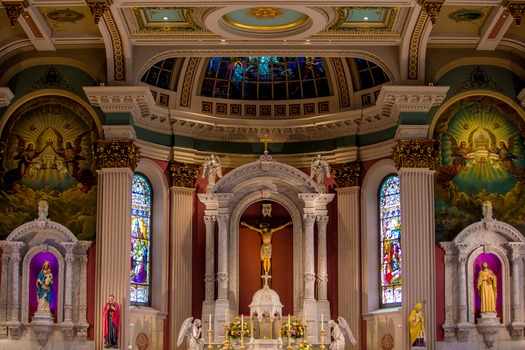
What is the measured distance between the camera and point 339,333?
31641mm

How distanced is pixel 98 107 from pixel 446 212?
10.0 m

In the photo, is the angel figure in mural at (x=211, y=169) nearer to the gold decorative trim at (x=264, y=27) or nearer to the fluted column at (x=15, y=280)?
the gold decorative trim at (x=264, y=27)

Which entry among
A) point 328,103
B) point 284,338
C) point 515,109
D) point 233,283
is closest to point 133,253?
point 233,283

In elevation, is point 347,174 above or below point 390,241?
above

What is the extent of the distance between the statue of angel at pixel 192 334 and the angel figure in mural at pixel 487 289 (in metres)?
7.64

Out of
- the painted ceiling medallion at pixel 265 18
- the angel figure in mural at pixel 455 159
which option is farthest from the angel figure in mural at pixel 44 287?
the angel figure in mural at pixel 455 159

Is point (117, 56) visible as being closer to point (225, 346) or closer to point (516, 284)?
point (225, 346)

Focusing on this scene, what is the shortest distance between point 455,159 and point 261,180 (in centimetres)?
561

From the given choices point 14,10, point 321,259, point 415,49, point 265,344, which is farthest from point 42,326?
point 415,49

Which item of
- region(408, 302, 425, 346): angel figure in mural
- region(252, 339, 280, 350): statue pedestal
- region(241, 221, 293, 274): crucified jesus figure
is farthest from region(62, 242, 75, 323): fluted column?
region(408, 302, 425, 346): angel figure in mural

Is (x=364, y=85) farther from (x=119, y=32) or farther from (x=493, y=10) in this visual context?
(x=119, y=32)

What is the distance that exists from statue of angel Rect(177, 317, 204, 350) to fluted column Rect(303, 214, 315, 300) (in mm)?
3328

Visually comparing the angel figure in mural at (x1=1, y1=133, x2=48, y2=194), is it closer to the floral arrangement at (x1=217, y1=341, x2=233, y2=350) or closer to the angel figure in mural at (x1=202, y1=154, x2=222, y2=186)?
the angel figure in mural at (x1=202, y1=154, x2=222, y2=186)

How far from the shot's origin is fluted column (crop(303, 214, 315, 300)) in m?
33.2
